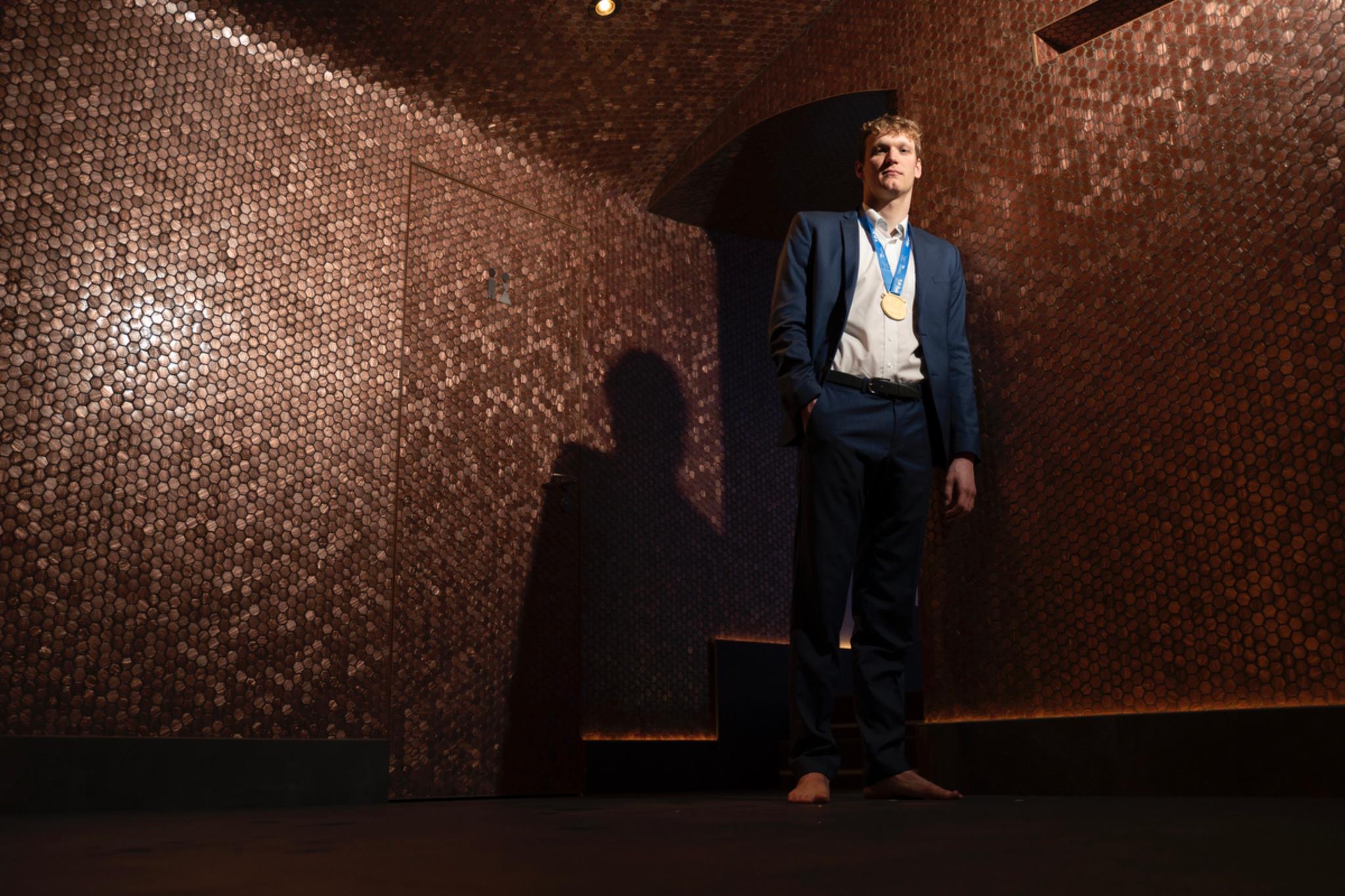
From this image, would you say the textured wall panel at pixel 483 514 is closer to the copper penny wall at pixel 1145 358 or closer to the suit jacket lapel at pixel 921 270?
the copper penny wall at pixel 1145 358

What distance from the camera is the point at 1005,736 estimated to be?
272cm

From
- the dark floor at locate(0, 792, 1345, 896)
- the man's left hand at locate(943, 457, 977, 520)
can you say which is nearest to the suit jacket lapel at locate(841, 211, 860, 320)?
the man's left hand at locate(943, 457, 977, 520)

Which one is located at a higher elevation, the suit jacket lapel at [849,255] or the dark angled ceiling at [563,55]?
the dark angled ceiling at [563,55]

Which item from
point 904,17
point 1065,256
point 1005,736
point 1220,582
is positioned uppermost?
point 904,17

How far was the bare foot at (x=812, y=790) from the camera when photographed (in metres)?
2.24

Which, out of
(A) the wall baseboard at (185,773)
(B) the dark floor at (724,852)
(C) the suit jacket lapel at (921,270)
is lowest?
(A) the wall baseboard at (185,773)

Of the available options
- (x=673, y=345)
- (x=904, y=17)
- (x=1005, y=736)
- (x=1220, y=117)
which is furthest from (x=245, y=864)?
(x=673, y=345)

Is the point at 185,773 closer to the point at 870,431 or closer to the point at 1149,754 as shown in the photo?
the point at 870,431

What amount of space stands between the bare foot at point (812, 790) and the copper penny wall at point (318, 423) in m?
1.60

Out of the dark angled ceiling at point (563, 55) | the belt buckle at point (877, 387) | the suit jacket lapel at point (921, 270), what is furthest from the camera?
the dark angled ceiling at point (563, 55)

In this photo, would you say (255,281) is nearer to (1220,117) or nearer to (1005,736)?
(1005,736)

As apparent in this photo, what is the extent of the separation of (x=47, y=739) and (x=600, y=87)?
2.76 metres

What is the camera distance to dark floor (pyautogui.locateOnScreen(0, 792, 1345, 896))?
938 millimetres

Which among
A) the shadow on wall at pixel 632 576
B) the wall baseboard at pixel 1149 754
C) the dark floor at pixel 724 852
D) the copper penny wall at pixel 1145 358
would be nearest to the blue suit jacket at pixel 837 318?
the copper penny wall at pixel 1145 358
